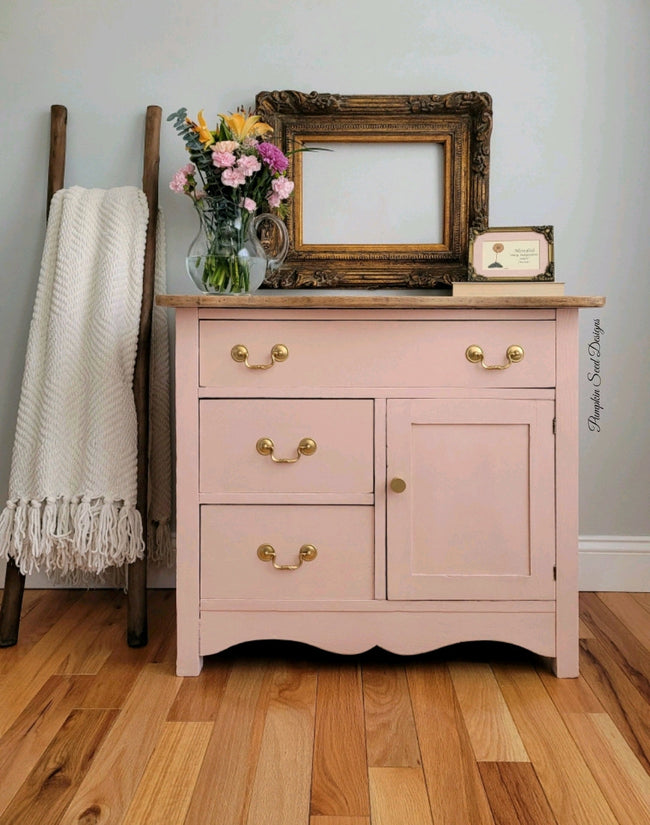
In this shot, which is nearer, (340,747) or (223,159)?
(340,747)

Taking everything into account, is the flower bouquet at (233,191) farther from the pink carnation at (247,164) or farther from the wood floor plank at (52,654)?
the wood floor plank at (52,654)

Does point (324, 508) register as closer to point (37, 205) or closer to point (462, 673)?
point (462, 673)

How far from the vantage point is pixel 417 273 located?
2.00 meters

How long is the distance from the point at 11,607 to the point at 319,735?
0.86 meters

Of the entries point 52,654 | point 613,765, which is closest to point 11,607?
point 52,654

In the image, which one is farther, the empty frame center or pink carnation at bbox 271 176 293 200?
the empty frame center

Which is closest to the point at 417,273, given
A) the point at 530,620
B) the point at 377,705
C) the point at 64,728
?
the point at 530,620

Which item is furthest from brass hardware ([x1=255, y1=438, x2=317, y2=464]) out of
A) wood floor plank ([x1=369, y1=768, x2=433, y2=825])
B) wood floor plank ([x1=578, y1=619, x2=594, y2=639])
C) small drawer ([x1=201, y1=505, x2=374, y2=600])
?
wood floor plank ([x1=578, y1=619, x2=594, y2=639])

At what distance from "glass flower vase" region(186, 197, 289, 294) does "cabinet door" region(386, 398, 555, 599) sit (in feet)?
1.60

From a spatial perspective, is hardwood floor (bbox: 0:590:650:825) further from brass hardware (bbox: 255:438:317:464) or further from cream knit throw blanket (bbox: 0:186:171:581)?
brass hardware (bbox: 255:438:317:464)

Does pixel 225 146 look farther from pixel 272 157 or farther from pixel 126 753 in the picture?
pixel 126 753

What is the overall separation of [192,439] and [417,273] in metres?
0.82

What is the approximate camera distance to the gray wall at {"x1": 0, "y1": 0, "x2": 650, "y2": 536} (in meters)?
1.99

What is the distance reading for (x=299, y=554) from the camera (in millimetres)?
1560
